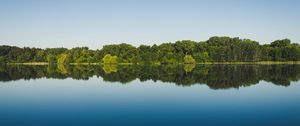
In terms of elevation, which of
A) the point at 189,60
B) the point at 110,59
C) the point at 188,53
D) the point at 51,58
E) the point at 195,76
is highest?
the point at 188,53

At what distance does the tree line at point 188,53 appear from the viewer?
306 ft

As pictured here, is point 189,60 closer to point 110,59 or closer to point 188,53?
point 188,53

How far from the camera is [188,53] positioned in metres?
100

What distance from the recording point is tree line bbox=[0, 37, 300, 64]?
9338 centimetres

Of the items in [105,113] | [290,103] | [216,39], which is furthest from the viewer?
[216,39]

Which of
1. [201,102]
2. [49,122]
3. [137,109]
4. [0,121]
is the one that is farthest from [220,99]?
[0,121]

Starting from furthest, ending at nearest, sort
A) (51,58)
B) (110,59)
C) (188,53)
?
1. (51,58)
2. (188,53)
3. (110,59)

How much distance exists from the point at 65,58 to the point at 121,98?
91.4m

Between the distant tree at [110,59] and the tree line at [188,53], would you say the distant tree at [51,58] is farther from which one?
the distant tree at [110,59]

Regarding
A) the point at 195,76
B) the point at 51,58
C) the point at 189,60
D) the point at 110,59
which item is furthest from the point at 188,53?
the point at 195,76

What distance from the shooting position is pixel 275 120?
38.7 feet

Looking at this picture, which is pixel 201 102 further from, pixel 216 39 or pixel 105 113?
pixel 216 39

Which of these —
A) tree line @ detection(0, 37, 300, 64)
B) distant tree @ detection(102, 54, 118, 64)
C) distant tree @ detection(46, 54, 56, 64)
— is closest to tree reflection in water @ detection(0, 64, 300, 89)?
tree line @ detection(0, 37, 300, 64)

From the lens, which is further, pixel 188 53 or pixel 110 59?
pixel 188 53
